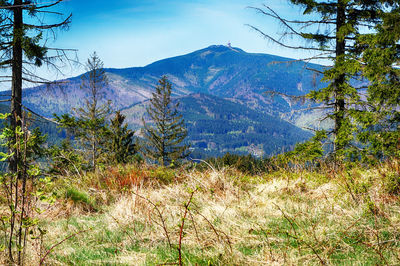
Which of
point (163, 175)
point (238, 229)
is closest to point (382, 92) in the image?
point (163, 175)

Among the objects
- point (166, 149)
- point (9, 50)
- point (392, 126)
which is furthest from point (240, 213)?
point (166, 149)

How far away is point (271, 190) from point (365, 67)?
6.76 m

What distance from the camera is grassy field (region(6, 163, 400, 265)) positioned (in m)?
1.94

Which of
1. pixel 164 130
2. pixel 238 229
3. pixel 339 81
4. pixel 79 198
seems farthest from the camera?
pixel 164 130

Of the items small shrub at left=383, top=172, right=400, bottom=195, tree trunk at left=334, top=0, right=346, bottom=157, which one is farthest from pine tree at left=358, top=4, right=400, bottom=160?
small shrub at left=383, top=172, right=400, bottom=195

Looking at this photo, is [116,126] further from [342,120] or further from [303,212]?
[303,212]

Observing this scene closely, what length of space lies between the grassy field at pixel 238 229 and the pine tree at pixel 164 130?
33.9m

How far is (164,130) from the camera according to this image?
40562 millimetres

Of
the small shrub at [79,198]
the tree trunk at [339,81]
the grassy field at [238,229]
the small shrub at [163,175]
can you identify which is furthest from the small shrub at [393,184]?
the tree trunk at [339,81]

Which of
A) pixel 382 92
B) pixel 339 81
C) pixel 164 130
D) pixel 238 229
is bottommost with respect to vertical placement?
pixel 164 130

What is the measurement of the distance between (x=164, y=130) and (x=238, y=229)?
126 feet

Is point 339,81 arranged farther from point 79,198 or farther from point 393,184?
point 79,198

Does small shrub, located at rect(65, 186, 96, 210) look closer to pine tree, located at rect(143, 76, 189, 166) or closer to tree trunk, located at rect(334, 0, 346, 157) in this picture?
tree trunk, located at rect(334, 0, 346, 157)

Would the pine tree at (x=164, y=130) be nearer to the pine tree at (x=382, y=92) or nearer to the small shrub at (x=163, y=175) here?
the pine tree at (x=382, y=92)
